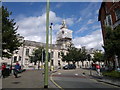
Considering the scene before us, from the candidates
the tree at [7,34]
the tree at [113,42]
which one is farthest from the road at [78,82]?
the tree at [7,34]

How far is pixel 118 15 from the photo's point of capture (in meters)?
22.8

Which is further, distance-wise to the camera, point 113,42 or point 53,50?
point 53,50

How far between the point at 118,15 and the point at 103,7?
26.3ft

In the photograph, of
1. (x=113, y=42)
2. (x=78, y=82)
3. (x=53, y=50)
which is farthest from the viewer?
(x=53, y=50)

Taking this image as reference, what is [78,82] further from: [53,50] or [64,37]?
[64,37]

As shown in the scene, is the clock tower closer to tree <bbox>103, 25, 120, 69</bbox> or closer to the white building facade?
the white building facade

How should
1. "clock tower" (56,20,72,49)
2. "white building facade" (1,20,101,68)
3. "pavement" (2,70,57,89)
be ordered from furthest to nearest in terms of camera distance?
1. "clock tower" (56,20,72,49)
2. "white building facade" (1,20,101,68)
3. "pavement" (2,70,57,89)

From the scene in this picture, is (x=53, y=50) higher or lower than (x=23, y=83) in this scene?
higher

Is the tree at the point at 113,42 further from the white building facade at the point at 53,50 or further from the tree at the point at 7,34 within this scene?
the white building facade at the point at 53,50

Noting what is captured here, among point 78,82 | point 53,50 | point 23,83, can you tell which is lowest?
point 78,82

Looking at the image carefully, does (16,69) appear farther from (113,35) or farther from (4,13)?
(113,35)

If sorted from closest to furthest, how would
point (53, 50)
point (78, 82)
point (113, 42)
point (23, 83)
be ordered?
point (23, 83)
point (78, 82)
point (113, 42)
point (53, 50)

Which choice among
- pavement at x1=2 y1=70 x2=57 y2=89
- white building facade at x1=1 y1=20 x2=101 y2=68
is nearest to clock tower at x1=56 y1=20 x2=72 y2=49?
white building facade at x1=1 y1=20 x2=101 y2=68

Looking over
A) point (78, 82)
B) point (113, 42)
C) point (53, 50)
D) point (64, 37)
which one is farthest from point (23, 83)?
point (64, 37)
